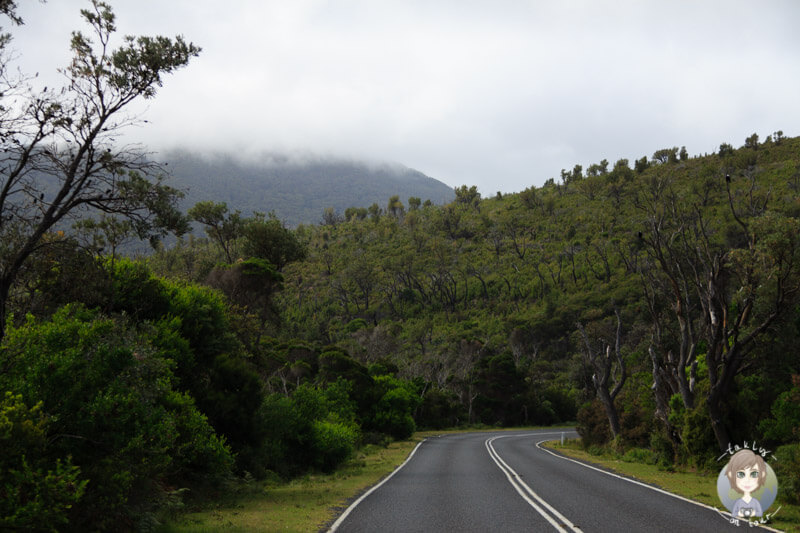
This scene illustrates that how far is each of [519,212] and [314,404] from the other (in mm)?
105188

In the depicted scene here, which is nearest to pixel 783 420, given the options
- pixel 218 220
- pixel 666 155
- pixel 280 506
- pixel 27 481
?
pixel 280 506

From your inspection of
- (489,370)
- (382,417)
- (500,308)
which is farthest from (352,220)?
(382,417)

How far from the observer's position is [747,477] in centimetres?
608

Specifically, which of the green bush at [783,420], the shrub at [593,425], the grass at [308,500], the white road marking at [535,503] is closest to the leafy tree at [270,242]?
the grass at [308,500]

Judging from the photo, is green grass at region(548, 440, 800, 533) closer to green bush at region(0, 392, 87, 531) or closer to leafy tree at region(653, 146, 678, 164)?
green bush at region(0, 392, 87, 531)

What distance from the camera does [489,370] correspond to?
2338 inches

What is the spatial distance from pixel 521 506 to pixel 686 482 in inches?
291

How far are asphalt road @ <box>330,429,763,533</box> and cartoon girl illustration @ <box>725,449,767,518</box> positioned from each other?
2847 mm

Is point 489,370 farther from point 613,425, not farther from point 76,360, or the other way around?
point 76,360

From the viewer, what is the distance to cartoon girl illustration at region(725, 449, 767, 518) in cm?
607

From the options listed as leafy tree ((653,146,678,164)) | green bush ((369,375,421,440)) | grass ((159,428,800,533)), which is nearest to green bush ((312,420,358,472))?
grass ((159,428,800,533))

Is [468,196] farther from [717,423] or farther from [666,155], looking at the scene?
[717,423]

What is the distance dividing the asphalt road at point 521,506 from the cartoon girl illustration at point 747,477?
112 inches

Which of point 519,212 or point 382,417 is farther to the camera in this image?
point 519,212
